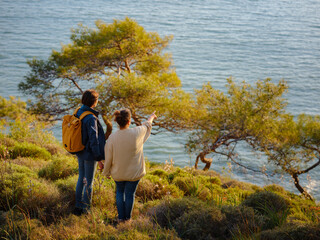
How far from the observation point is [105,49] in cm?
1178

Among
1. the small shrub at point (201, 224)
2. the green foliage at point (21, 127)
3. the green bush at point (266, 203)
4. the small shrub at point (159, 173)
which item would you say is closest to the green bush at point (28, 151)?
the green foliage at point (21, 127)

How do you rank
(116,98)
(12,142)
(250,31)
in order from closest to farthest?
(12,142)
(116,98)
(250,31)

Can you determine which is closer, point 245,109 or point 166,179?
point 166,179

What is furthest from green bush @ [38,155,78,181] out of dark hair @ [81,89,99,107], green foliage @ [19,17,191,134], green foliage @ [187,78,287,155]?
green foliage @ [187,78,287,155]

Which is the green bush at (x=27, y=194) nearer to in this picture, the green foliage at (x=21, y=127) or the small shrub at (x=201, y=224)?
the small shrub at (x=201, y=224)

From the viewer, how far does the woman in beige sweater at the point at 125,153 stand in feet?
12.3

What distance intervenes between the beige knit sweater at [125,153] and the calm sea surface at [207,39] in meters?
12.6

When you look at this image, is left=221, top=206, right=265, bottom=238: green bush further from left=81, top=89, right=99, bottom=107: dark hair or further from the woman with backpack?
left=81, top=89, right=99, bottom=107: dark hair

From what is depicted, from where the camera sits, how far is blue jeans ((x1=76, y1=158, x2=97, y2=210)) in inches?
159

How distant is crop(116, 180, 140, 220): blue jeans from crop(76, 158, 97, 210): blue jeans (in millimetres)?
373

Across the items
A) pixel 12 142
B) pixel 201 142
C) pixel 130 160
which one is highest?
pixel 130 160

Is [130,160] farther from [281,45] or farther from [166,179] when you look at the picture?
[281,45]

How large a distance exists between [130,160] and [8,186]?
1836mm

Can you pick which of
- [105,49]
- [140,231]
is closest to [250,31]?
[105,49]
